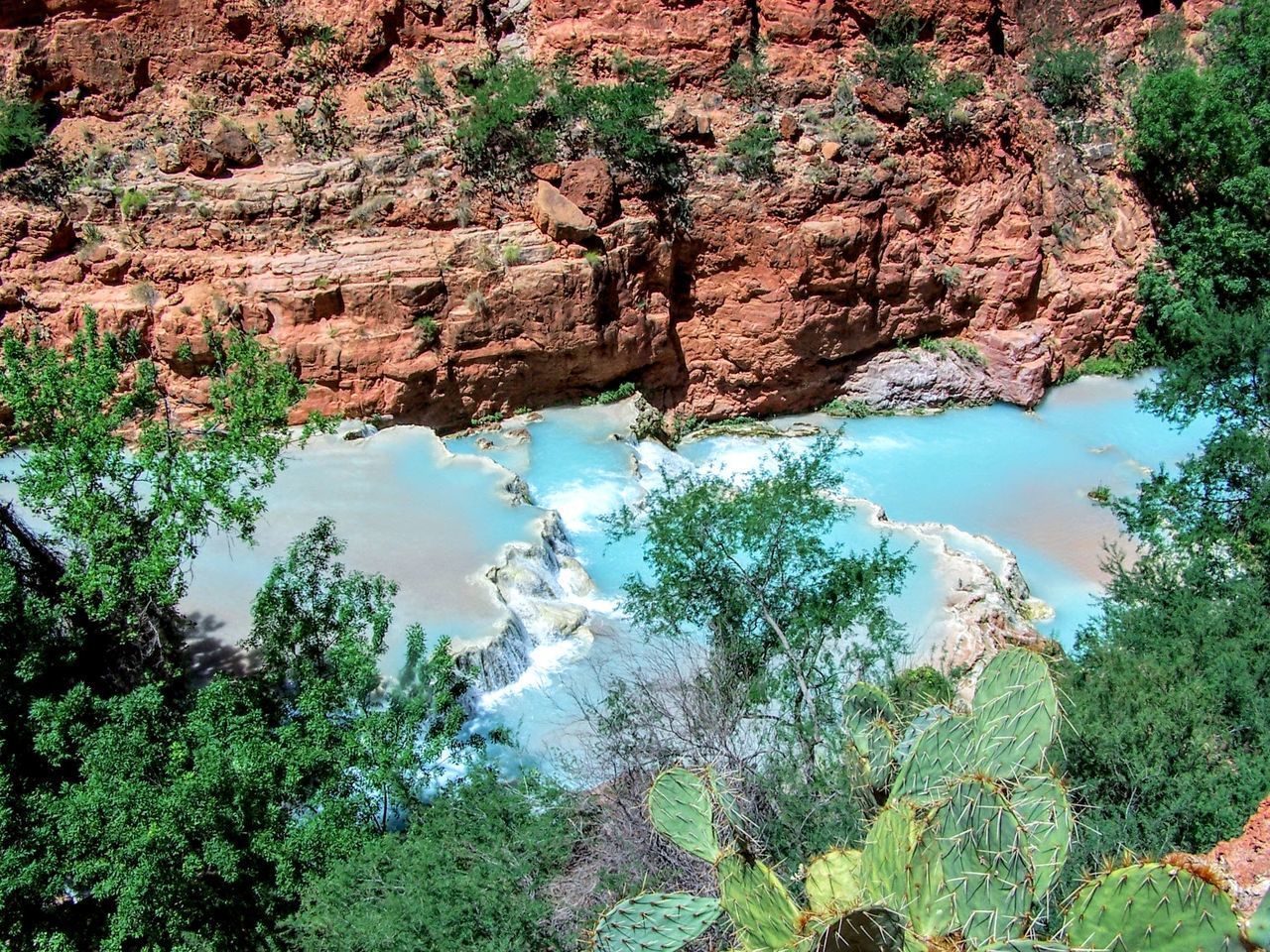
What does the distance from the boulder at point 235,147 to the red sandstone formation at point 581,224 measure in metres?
0.04

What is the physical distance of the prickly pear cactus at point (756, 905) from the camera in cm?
445

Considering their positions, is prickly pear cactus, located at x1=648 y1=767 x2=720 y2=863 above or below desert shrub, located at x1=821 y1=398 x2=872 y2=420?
above

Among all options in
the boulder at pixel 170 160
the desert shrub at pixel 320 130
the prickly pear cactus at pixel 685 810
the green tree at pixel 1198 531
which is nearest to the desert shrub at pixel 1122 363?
the green tree at pixel 1198 531

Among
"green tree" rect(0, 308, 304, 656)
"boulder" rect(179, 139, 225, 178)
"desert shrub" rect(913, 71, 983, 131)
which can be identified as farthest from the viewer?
"desert shrub" rect(913, 71, 983, 131)

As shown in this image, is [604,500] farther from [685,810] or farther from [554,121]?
[685,810]

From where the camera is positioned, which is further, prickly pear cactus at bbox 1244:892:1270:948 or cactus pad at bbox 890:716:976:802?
cactus pad at bbox 890:716:976:802

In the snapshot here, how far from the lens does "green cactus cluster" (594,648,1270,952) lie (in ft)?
12.8

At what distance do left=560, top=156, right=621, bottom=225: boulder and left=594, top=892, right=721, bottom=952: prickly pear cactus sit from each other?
526 inches

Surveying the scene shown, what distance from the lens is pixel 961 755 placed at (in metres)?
5.27

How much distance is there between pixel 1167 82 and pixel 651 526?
46.5 feet

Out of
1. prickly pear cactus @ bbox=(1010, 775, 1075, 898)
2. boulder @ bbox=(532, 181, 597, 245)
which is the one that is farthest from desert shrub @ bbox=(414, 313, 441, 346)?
prickly pear cactus @ bbox=(1010, 775, 1075, 898)

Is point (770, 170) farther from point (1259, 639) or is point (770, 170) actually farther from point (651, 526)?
point (1259, 639)

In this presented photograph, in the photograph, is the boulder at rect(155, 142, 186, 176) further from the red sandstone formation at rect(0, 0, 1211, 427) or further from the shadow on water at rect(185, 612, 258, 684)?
the shadow on water at rect(185, 612, 258, 684)

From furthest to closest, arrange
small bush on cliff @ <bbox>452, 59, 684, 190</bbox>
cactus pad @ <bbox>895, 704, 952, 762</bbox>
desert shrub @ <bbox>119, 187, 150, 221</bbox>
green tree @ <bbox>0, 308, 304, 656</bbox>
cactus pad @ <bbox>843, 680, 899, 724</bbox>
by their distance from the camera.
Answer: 1. small bush on cliff @ <bbox>452, 59, 684, 190</bbox>
2. desert shrub @ <bbox>119, 187, 150, 221</bbox>
3. green tree @ <bbox>0, 308, 304, 656</bbox>
4. cactus pad @ <bbox>843, 680, 899, 724</bbox>
5. cactus pad @ <bbox>895, 704, 952, 762</bbox>
